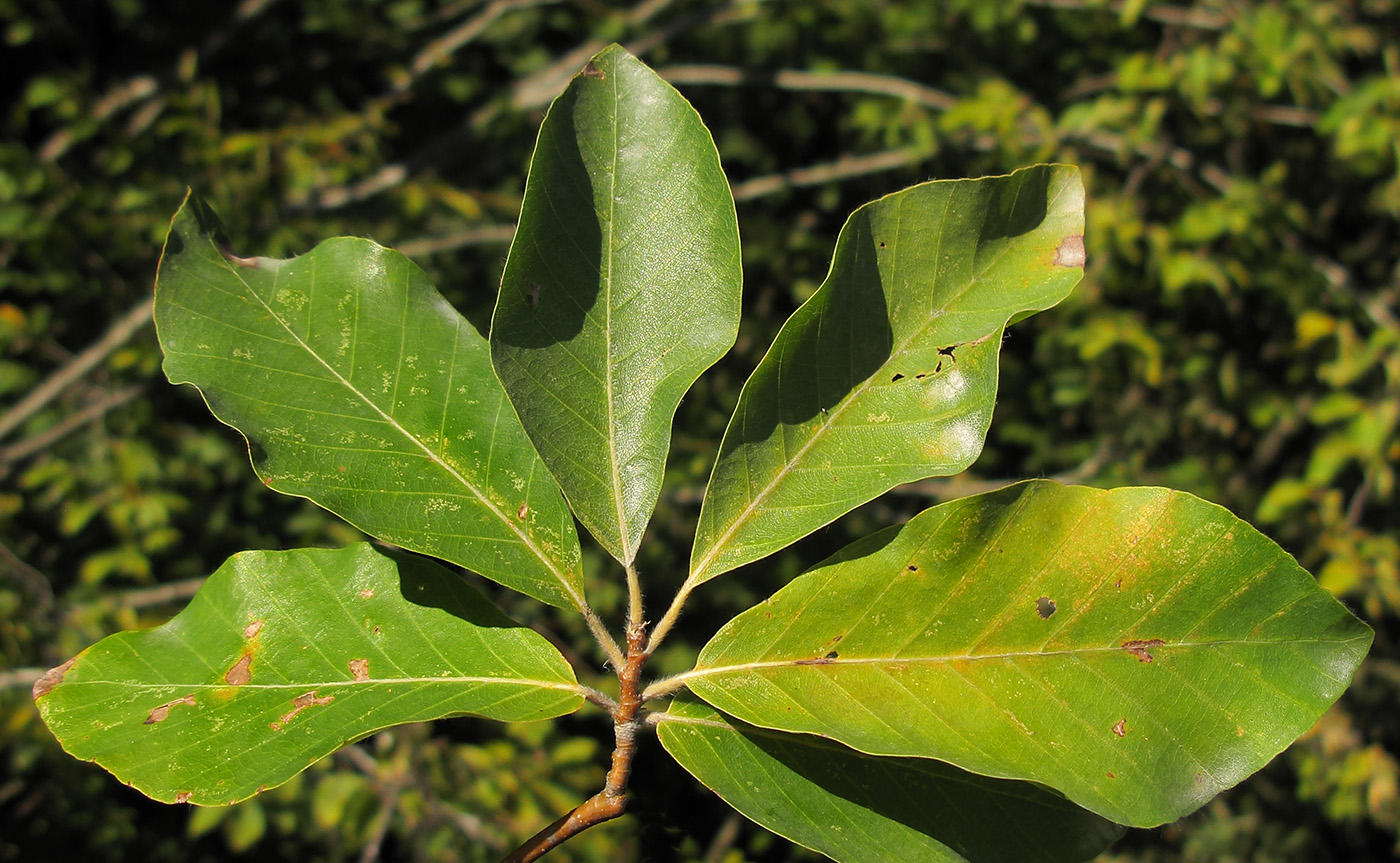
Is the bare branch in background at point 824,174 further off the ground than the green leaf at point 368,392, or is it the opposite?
the green leaf at point 368,392

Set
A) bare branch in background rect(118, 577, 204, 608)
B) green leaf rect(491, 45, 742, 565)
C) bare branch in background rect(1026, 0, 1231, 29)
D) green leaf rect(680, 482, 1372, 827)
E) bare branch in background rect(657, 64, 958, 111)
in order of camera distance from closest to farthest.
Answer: green leaf rect(680, 482, 1372, 827)
green leaf rect(491, 45, 742, 565)
bare branch in background rect(118, 577, 204, 608)
bare branch in background rect(1026, 0, 1231, 29)
bare branch in background rect(657, 64, 958, 111)

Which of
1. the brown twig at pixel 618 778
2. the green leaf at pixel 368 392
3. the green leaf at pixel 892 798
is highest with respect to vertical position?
the green leaf at pixel 368 392

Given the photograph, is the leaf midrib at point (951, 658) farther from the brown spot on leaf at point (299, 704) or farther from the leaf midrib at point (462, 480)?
the brown spot on leaf at point (299, 704)

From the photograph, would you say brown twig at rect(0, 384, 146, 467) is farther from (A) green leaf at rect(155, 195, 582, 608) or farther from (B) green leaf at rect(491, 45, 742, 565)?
(B) green leaf at rect(491, 45, 742, 565)

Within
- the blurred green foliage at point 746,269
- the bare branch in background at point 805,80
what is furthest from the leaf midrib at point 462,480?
the bare branch in background at point 805,80

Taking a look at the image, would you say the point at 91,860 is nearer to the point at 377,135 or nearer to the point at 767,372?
the point at 377,135

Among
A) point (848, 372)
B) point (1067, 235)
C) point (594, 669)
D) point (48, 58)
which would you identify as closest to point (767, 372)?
point (848, 372)

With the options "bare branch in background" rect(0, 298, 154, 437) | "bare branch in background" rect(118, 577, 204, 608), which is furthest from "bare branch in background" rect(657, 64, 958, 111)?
"bare branch in background" rect(118, 577, 204, 608)

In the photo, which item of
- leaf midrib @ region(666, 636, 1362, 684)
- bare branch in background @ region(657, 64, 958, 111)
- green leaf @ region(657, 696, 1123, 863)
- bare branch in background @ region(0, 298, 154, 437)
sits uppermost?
leaf midrib @ region(666, 636, 1362, 684)
